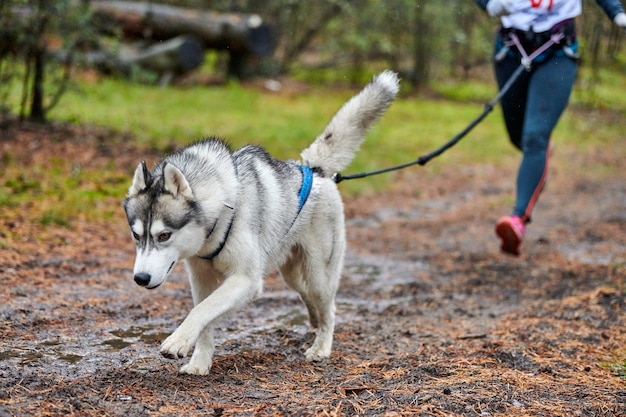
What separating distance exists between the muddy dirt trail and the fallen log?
899 centimetres

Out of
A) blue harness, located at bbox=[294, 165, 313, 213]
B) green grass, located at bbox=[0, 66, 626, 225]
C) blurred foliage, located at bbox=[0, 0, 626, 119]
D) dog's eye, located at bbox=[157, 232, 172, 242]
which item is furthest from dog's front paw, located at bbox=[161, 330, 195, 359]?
blurred foliage, located at bbox=[0, 0, 626, 119]

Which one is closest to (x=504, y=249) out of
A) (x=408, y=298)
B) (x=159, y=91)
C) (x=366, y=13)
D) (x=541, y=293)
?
(x=541, y=293)

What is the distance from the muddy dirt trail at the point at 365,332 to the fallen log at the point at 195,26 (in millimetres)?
8990

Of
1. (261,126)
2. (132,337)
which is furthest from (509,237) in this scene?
(261,126)

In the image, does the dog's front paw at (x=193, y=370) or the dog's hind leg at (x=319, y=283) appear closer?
the dog's front paw at (x=193, y=370)

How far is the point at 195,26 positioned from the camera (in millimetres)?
16062

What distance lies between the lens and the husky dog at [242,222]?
11.2 ft

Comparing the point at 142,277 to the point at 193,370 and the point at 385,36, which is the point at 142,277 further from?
the point at 385,36

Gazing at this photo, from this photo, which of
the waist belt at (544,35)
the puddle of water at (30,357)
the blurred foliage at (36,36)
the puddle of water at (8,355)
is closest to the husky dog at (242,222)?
the puddle of water at (30,357)

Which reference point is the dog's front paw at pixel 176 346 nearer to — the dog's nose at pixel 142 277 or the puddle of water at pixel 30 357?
the dog's nose at pixel 142 277

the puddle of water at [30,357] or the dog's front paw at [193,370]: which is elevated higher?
the dog's front paw at [193,370]

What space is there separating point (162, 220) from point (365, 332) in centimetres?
191

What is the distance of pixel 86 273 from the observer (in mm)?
5617

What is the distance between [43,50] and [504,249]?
6255 mm
